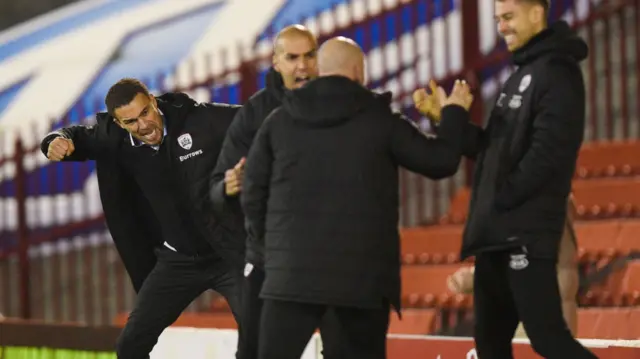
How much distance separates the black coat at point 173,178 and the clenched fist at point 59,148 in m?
0.06

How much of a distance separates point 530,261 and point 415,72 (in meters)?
5.61

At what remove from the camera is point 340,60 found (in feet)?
16.6

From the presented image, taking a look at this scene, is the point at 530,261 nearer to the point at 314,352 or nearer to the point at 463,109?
the point at 463,109

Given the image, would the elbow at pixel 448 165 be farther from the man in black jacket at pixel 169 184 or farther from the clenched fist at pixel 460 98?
the man in black jacket at pixel 169 184

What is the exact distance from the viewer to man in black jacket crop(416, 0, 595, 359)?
519cm

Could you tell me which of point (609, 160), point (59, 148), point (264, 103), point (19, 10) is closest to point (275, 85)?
point (264, 103)

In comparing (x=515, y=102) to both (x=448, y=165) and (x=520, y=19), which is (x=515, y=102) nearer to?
(x=520, y=19)

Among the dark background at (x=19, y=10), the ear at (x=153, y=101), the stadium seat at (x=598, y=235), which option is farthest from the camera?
the dark background at (x=19, y=10)

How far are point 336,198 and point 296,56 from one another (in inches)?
33.4

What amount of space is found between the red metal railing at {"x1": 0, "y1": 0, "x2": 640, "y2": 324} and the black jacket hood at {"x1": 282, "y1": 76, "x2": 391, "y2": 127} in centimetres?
522

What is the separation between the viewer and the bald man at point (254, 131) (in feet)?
18.0

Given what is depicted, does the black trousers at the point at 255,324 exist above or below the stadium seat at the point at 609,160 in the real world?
below

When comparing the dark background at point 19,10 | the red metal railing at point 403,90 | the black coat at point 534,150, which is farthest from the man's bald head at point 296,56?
the dark background at point 19,10

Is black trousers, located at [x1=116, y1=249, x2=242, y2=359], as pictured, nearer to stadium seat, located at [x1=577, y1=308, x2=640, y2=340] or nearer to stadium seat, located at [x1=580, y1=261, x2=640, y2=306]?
stadium seat, located at [x1=577, y1=308, x2=640, y2=340]
